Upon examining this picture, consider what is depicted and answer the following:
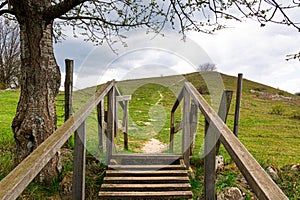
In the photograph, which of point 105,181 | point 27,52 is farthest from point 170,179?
point 27,52

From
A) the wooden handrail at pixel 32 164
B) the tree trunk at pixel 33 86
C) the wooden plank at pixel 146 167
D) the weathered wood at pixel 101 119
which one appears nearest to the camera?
the wooden handrail at pixel 32 164

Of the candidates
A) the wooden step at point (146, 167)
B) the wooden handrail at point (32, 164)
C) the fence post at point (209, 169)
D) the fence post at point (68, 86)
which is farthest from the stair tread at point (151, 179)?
the fence post at point (68, 86)

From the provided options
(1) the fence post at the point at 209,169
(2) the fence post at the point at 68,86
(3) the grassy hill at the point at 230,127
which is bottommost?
(3) the grassy hill at the point at 230,127

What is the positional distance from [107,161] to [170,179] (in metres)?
1.03

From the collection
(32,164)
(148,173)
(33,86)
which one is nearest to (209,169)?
(148,173)

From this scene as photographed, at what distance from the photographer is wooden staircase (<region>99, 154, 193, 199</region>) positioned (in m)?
3.49

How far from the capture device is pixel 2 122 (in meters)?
8.62

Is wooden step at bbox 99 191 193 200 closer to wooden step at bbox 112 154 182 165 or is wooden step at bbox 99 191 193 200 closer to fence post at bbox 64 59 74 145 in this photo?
wooden step at bbox 112 154 182 165

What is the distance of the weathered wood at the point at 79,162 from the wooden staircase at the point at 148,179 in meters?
0.75

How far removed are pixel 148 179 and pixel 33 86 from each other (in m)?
1.96

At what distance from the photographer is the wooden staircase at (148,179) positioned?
349 cm

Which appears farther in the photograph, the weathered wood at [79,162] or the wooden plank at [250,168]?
the weathered wood at [79,162]

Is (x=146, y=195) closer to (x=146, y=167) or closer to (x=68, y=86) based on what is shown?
(x=146, y=167)

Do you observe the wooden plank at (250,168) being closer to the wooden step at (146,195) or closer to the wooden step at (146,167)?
the wooden step at (146,195)
